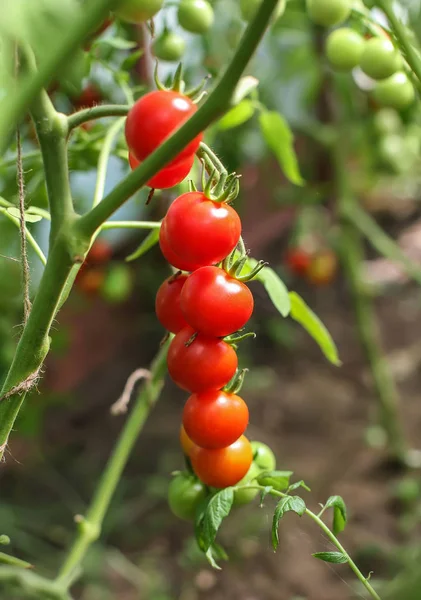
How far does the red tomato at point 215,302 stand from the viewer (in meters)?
0.38

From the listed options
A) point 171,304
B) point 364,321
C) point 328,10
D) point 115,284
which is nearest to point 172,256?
point 171,304

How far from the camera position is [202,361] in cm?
41

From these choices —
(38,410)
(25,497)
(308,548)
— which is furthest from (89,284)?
(308,548)

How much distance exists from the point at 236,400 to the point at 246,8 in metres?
0.37

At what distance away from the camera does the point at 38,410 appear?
117 centimetres

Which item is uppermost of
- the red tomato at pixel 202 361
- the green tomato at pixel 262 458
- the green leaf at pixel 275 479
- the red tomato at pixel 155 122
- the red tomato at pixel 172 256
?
the red tomato at pixel 155 122

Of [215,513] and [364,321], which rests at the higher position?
[215,513]

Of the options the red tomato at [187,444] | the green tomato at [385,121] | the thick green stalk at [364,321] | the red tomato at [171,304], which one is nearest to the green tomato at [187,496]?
the red tomato at [187,444]

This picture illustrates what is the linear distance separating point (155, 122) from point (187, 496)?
0.97ft

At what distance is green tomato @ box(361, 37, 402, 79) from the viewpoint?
21.5 inches

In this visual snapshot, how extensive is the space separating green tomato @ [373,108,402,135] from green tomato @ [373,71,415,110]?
796mm

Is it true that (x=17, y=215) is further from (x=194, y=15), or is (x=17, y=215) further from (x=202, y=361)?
(x=194, y=15)

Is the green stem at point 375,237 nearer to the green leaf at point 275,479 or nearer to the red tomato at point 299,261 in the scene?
the red tomato at point 299,261

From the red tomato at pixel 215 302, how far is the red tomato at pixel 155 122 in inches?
3.6
